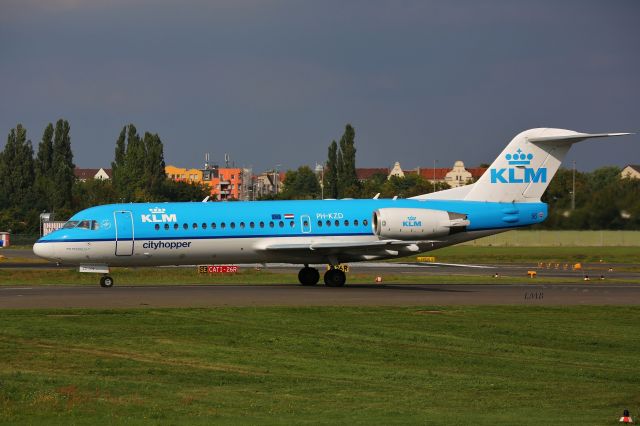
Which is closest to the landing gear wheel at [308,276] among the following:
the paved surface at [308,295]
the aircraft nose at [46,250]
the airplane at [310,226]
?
the airplane at [310,226]

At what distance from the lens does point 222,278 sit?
159 ft

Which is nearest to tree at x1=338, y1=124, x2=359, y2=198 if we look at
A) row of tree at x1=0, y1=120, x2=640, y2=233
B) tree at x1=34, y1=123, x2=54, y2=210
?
row of tree at x1=0, y1=120, x2=640, y2=233

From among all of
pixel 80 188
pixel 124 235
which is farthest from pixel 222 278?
pixel 80 188

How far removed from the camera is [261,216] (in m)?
41.2

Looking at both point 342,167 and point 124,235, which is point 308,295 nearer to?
point 124,235

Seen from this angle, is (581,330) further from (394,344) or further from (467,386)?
(467,386)

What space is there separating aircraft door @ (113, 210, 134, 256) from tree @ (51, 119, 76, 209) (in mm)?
79715

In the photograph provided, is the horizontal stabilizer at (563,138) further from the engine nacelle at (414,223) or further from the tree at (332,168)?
the tree at (332,168)

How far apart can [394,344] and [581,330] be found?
5.86 m

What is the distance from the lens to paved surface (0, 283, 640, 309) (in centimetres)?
3262

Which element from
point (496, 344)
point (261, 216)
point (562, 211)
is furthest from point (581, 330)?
point (562, 211)

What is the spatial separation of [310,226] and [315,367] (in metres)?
20.9

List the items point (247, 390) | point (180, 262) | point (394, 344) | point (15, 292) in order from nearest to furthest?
point (247, 390) < point (394, 344) < point (15, 292) < point (180, 262)

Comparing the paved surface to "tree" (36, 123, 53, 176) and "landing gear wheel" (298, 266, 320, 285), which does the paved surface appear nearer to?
"landing gear wheel" (298, 266, 320, 285)
